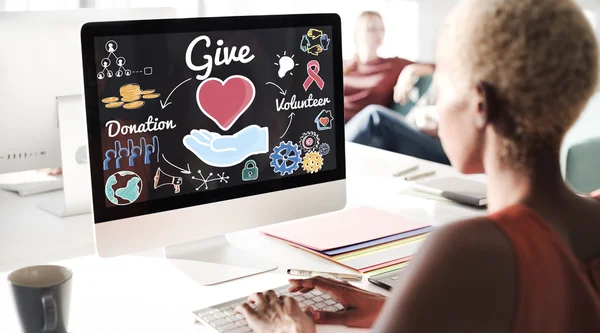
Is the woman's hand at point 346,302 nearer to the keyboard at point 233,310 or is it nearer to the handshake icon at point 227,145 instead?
the keyboard at point 233,310

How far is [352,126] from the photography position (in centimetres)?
411

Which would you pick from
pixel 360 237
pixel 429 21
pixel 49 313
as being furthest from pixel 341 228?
pixel 429 21

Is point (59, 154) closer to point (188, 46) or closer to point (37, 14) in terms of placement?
point (37, 14)

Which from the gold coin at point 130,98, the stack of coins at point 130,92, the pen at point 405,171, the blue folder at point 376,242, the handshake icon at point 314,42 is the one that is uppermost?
the handshake icon at point 314,42

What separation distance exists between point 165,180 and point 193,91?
18 cm

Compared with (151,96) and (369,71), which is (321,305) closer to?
(151,96)

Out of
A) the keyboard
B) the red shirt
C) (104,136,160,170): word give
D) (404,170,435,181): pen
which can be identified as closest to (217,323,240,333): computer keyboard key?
the keyboard

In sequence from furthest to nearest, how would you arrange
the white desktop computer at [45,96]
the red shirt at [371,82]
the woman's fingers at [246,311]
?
the red shirt at [371,82] < the white desktop computer at [45,96] < the woman's fingers at [246,311]

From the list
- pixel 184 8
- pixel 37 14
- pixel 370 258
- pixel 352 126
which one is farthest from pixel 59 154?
pixel 184 8

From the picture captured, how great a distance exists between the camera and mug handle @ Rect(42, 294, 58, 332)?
1124 mm

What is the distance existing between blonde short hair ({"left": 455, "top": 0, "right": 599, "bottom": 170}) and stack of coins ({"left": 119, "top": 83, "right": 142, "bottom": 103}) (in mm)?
716

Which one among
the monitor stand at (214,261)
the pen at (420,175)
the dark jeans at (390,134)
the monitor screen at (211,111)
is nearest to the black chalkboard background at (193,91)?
the monitor screen at (211,111)

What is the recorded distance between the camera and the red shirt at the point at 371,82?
4.21m

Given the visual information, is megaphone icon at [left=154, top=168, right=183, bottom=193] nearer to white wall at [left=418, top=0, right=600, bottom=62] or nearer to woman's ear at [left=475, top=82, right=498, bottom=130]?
woman's ear at [left=475, top=82, right=498, bottom=130]
